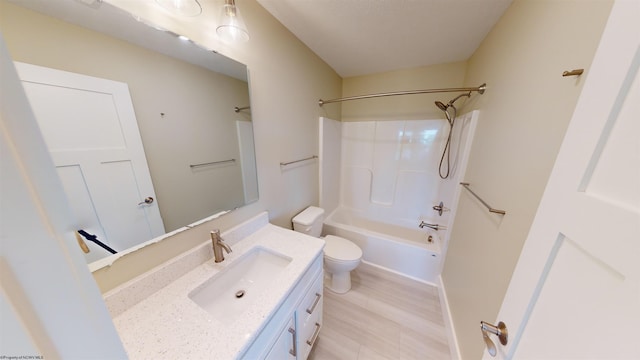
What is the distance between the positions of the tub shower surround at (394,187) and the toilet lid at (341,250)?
0.30 meters

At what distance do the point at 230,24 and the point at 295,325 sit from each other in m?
1.59

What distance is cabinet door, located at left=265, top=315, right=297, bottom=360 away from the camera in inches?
32.9

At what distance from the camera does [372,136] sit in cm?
250

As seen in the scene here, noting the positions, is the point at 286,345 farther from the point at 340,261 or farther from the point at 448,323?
the point at 448,323

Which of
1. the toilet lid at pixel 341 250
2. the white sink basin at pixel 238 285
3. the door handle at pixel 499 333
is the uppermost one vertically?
the door handle at pixel 499 333

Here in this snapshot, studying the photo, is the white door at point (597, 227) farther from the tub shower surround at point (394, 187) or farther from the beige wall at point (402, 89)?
the beige wall at point (402, 89)

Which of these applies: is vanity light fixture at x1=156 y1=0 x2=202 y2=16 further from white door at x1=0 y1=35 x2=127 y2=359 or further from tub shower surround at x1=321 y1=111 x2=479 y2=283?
tub shower surround at x1=321 y1=111 x2=479 y2=283

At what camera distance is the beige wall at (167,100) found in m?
0.57

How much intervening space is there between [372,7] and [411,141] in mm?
1530

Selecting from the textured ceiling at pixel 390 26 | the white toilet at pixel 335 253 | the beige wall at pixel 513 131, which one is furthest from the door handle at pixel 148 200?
the beige wall at pixel 513 131

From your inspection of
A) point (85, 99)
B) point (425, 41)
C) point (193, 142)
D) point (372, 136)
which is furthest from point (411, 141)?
point (85, 99)

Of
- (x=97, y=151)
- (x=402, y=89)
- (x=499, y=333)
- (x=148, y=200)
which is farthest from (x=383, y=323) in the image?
(x=402, y=89)

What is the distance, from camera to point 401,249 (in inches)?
77.5

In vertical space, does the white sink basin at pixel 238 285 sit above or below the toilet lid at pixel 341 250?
above
